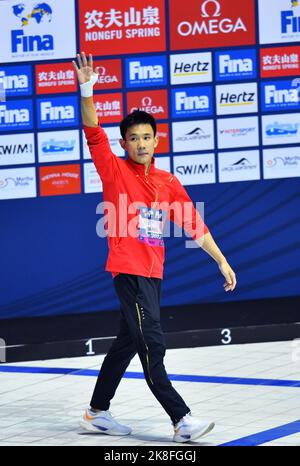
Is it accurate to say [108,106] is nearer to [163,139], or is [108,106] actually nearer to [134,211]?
[163,139]

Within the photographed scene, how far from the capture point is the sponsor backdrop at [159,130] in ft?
31.5

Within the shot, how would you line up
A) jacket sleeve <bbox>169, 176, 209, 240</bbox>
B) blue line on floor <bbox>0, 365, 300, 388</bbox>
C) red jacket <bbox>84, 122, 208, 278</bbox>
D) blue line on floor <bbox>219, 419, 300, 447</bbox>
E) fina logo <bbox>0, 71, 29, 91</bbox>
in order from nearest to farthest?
blue line on floor <bbox>219, 419, 300, 447</bbox> < red jacket <bbox>84, 122, 208, 278</bbox> < jacket sleeve <bbox>169, 176, 209, 240</bbox> < blue line on floor <bbox>0, 365, 300, 388</bbox> < fina logo <bbox>0, 71, 29, 91</bbox>

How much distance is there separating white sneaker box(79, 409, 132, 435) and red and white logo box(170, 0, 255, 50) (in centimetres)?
377

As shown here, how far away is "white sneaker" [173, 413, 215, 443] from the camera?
6449mm

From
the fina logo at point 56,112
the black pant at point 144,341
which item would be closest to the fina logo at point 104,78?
the fina logo at point 56,112

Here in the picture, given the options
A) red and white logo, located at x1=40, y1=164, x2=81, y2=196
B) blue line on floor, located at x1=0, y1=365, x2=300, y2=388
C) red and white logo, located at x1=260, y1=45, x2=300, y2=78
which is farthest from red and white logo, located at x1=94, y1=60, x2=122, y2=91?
blue line on floor, located at x1=0, y1=365, x2=300, y2=388

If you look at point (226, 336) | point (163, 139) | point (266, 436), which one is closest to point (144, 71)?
point (163, 139)

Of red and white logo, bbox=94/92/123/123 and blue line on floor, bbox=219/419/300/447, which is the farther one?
red and white logo, bbox=94/92/123/123

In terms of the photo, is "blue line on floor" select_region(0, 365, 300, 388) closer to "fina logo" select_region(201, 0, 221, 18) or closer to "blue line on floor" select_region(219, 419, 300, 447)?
"blue line on floor" select_region(219, 419, 300, 447)

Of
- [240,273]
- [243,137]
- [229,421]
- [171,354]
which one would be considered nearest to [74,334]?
[171,354]

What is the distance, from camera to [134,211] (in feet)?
21.7

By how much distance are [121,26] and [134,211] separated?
11.0 feet

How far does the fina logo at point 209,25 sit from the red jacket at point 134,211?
3163mm

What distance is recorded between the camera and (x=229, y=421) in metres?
6.93
